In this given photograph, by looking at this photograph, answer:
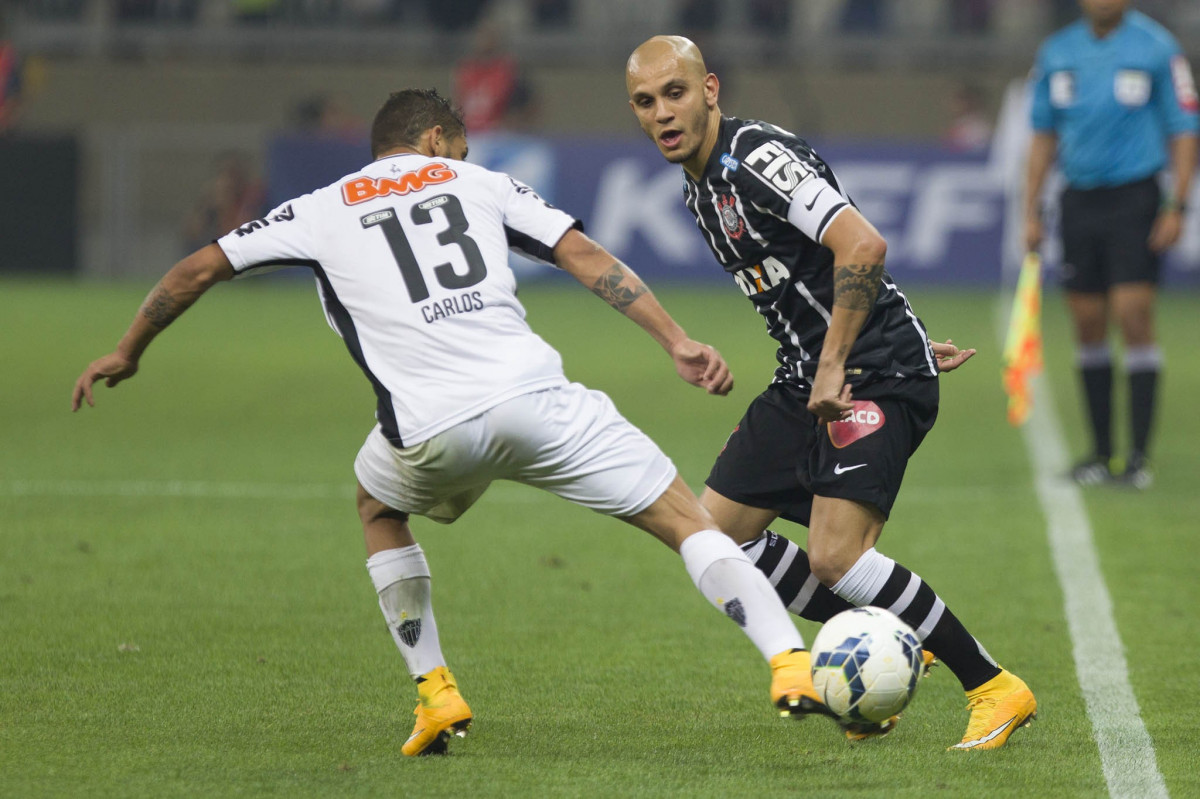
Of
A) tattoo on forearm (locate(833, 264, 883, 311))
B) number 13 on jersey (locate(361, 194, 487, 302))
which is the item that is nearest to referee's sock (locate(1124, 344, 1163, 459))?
tattoo on forearm (locate(833, 264, 883, 311))

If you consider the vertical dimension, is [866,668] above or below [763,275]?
below

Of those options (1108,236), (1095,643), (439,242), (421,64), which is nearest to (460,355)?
(439,242)

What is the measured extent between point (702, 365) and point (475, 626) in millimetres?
2105

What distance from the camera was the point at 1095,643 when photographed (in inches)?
220

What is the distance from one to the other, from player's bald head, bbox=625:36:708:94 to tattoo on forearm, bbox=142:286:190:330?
1334 millimetres

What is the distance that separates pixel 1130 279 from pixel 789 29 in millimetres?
17411

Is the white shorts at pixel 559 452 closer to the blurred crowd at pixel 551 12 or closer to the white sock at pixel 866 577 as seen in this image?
the white sock at pixel 866 577

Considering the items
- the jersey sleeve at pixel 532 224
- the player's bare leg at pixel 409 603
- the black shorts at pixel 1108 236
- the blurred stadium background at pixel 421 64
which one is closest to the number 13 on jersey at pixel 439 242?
the jersey sleeve at pixel 532 224

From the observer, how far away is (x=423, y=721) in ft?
14.0

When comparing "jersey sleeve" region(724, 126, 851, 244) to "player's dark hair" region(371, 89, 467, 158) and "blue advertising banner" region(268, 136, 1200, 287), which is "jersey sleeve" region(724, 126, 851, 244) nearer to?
"player's dark hair" region(371, 89, 467, 158)

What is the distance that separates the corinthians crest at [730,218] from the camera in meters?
4.42

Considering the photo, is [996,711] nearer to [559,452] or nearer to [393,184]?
[559,452]

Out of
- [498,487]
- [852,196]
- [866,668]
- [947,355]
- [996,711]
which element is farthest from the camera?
[852,196]

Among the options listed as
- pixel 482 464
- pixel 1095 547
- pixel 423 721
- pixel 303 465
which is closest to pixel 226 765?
pixel 423 721
